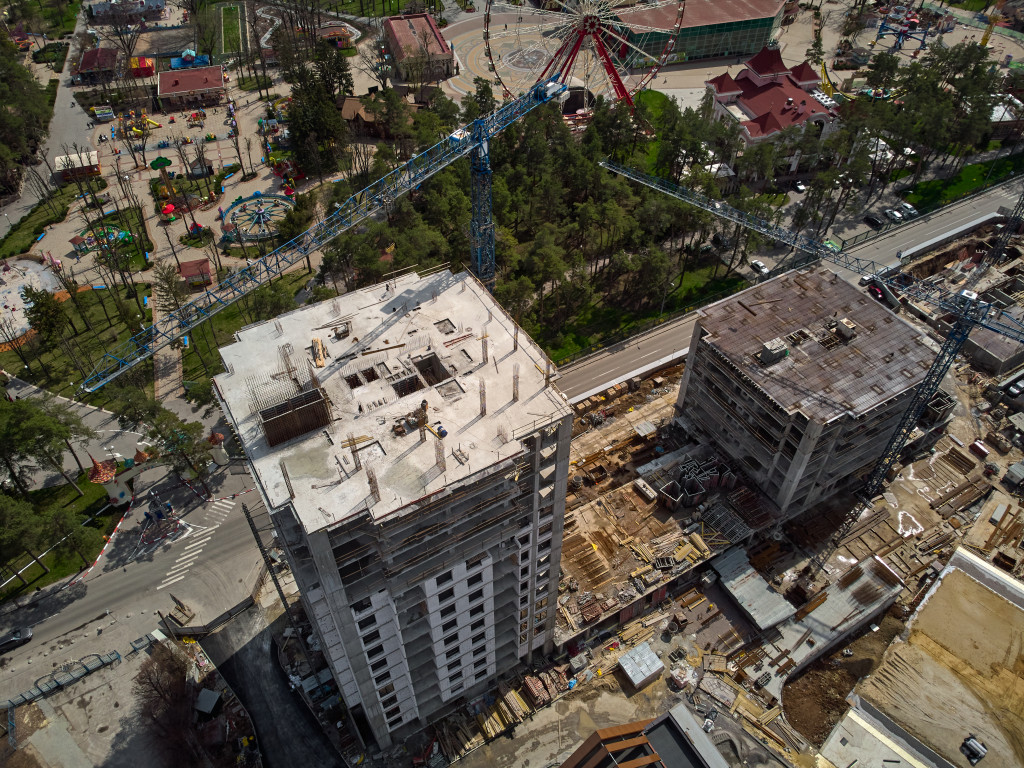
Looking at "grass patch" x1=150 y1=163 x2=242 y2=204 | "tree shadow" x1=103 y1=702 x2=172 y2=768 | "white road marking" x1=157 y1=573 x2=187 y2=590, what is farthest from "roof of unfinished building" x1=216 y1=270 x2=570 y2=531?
"grass patch" x1=150 y1=163 x2=242 y2=204

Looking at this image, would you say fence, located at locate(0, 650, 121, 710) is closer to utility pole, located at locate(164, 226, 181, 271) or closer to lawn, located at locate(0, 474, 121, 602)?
lawn, located at locate(0, 474, 121, 602)

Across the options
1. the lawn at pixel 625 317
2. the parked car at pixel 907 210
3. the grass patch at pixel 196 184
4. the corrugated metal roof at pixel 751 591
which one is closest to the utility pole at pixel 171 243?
the grass patch at pixel 196 184

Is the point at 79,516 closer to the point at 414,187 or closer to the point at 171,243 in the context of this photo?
the point at 171,243

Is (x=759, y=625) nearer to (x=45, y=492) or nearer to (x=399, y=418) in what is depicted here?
(x=399, y=418)

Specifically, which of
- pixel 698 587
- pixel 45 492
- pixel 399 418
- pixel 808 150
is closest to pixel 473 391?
pixel 399 418

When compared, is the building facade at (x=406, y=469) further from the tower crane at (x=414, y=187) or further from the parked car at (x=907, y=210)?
the parked car at (x=907, y=210)

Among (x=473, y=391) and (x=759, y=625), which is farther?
(x=759, y=625)
